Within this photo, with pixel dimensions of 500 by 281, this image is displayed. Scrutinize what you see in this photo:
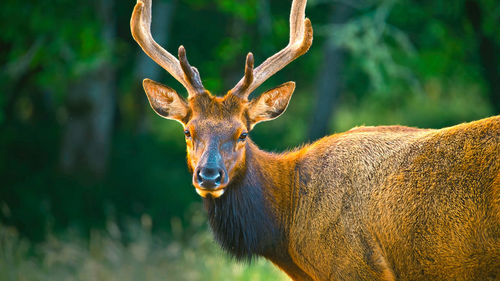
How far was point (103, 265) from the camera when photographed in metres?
10.5

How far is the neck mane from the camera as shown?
5617mm

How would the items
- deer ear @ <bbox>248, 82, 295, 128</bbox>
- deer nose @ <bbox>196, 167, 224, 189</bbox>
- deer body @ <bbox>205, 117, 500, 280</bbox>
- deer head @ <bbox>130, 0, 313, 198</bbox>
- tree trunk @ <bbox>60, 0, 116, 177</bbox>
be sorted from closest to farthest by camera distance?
deer body @ <bbox>205, 117, 500, 280</bbox> < deer nose @ <bbox>196, 167, 224, 189</bbox> < deer head @ <bbox>130, 0, 313, 198</bbox> < deer ear @ <bbox>248, 82, 295, 128</bbox> < tree trunk @ <bbox>60, 0, 116, 177</bbox>

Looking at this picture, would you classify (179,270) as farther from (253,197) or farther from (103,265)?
(253,197)

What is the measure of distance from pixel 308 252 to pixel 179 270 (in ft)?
17.3

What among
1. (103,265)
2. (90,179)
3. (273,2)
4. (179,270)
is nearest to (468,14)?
(273,2)

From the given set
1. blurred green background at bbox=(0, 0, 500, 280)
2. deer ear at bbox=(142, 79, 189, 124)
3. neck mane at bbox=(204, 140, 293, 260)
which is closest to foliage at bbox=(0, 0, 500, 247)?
blurred green background at bbox=(0, 0, 500, 280)

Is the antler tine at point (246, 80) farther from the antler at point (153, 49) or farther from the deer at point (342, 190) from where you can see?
the antler at point (153, 49)

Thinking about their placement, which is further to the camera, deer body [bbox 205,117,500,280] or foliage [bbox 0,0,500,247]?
foliage [bbox 0,0,500,247]

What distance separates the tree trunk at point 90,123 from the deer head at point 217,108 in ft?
24.5

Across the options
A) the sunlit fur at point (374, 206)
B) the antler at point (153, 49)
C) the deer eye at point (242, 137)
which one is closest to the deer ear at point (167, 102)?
the antler at point (153, 49)

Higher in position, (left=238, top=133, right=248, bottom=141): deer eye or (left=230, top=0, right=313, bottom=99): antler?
(left=230, top=0, right=313, bottom=99): antler

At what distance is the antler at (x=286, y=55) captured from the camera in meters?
5.83

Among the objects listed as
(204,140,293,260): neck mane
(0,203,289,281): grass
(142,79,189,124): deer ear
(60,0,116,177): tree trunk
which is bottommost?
(0,203,289,281): grass

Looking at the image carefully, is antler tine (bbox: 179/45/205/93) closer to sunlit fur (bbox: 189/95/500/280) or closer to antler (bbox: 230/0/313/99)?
antler (bbox: 230/0/313/99)
